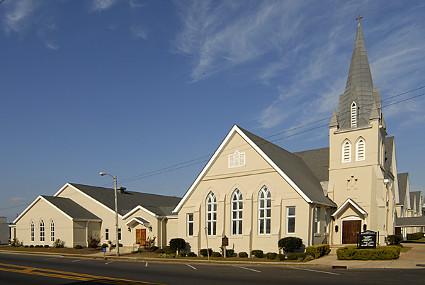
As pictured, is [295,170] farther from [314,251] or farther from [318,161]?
[314,251]

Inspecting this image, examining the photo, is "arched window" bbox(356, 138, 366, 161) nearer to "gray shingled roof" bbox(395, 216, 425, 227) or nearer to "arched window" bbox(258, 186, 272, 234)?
"arched window" bbox(258, 186, 272, 234)

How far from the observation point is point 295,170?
37531mm

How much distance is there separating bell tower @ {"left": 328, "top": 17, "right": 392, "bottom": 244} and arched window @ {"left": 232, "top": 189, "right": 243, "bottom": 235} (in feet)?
24.8

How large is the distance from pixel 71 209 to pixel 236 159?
966 inches

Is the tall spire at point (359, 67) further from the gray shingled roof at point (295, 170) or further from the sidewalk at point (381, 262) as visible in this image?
the sidewalk at point (381, 262)

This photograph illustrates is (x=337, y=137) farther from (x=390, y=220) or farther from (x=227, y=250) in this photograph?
(x=227, y=250)

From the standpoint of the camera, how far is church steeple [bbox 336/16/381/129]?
38250 millimetres

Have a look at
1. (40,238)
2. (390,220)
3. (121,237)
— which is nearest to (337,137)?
(390,220)

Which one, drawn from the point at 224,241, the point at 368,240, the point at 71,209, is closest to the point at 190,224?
the point at 224,241

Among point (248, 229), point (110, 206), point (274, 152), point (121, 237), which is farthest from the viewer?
point (110, 206)

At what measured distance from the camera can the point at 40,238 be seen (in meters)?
54.0

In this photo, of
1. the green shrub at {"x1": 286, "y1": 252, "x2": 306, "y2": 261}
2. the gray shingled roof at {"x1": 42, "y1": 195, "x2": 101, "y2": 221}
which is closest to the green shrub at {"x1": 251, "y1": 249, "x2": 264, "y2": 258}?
the green shrub at {"x1": 286, "y1": 252, "x2": 306, "y2": 261}

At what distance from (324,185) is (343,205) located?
3.21 meters

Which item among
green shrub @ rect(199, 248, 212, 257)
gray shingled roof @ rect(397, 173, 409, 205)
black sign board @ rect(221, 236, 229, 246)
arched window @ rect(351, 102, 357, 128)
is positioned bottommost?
green shrub @ rect(199, 248, 212, 257)
